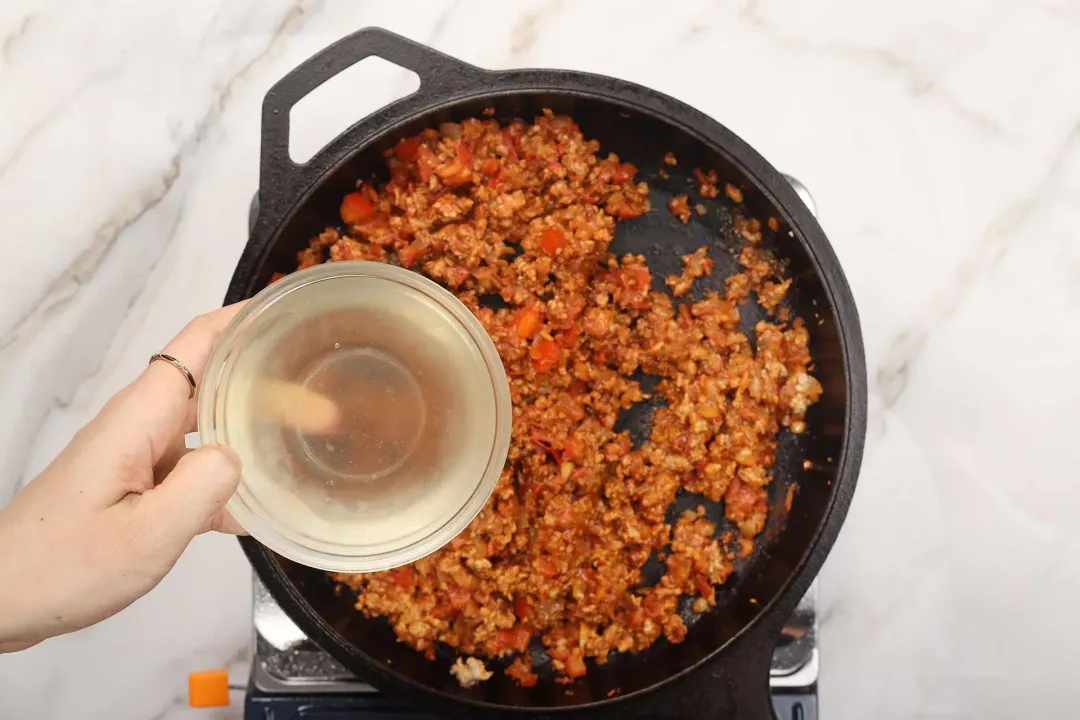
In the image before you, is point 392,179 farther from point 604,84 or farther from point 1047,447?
point 1047,447

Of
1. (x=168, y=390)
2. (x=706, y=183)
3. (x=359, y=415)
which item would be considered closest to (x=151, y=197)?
(x=168, y=390)

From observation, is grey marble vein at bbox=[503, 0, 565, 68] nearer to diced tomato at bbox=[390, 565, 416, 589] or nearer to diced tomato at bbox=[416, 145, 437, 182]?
diced tomato at bbox=[416, 145, 437, 182]

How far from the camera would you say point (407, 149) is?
5.21 ft

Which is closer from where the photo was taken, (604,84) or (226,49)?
(604,84)

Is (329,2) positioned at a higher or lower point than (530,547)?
higher

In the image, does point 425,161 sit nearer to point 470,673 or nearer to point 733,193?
point 733,193

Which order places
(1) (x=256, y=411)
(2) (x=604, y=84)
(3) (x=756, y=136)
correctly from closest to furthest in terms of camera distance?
(1) (x=256, y=411)
(2) (x=604, y=84)
(3) (x=756, y=136)

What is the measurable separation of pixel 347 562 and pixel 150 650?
913 millimetres

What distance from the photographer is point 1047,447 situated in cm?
182

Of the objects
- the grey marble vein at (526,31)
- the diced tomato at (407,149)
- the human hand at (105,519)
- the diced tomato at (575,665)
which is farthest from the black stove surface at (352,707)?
the grey marble vein at (526,31)

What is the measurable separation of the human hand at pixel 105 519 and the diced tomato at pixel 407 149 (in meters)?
0.66

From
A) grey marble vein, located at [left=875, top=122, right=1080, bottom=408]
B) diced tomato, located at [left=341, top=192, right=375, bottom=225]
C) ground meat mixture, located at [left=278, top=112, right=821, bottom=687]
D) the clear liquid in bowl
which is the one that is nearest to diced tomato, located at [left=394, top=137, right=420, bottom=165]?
ground meat mixture, located at [left=278, top=112, right=821, bottom=687]

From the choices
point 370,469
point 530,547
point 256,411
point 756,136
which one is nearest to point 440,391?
point 370,469

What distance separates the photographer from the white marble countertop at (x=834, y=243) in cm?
180
